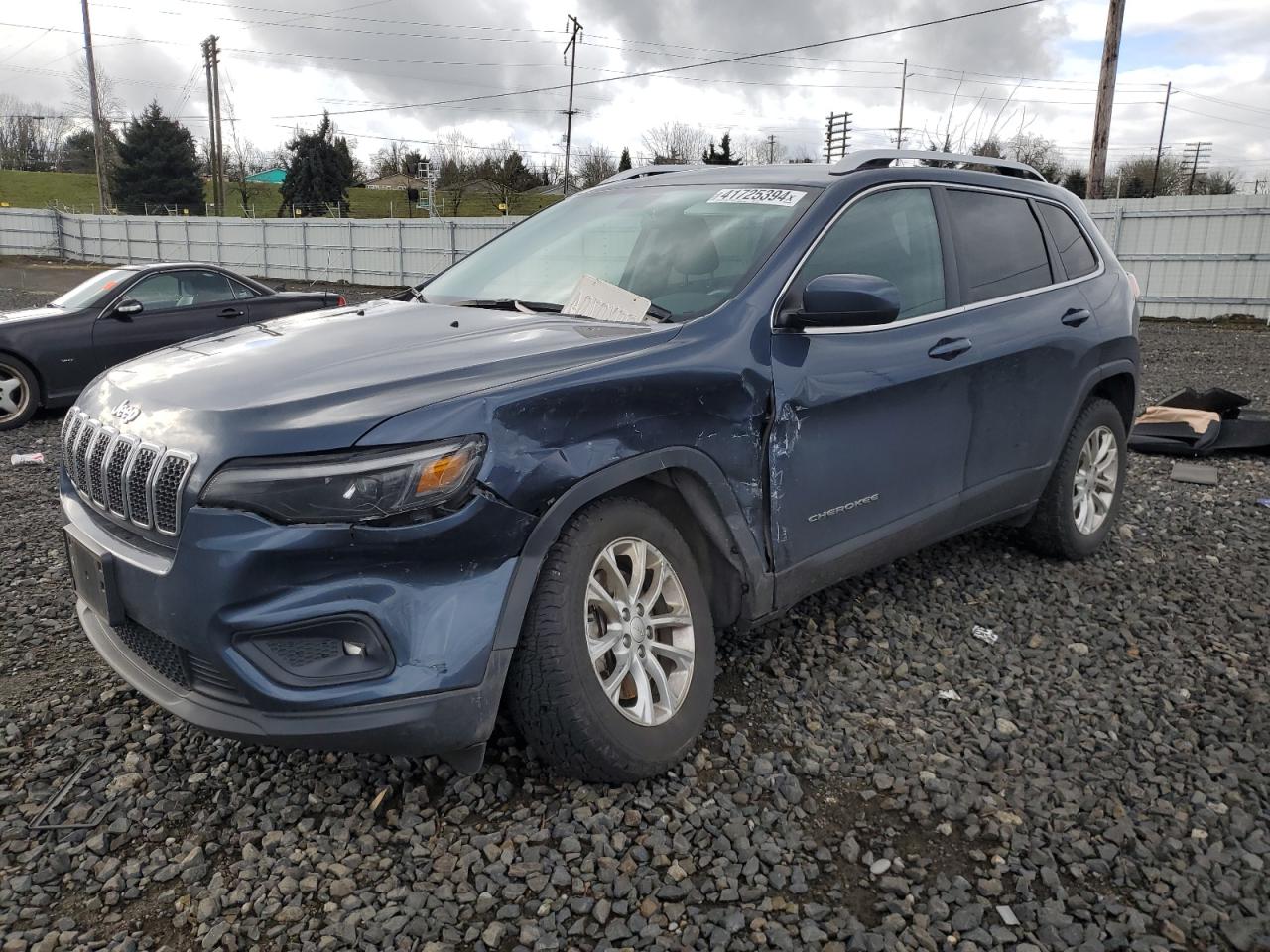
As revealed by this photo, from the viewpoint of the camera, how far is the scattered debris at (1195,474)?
6445mm

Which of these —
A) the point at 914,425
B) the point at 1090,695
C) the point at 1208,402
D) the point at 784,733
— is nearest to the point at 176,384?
the point at 784,733

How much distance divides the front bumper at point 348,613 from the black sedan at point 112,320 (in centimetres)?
643

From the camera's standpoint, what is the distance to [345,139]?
68188 millimetres

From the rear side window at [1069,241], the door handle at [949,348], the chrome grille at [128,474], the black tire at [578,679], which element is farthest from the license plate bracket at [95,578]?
the rear side window at [1069,241]

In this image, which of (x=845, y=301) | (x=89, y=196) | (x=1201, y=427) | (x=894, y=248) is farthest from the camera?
(x=89, y=196)

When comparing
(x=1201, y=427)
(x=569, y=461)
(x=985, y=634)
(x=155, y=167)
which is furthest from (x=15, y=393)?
(x=155, y=167)

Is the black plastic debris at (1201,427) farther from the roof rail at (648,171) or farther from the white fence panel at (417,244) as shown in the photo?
the white fence panel at (417,244)

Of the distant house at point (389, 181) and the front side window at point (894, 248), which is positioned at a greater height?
the distant house at point (389, 181)

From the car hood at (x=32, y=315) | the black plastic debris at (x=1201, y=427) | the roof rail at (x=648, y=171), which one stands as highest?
the roof rail at (x=648, y=171)

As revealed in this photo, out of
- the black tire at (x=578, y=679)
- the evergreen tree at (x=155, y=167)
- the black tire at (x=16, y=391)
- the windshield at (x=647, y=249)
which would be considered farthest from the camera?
the evergreen tree at (x=155, y=167)

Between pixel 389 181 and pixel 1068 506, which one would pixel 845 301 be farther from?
pixel 389 181

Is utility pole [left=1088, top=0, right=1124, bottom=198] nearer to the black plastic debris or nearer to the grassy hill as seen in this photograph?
the black plastic debris

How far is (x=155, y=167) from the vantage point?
2314 inches

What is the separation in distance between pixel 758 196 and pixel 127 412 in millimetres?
2191
